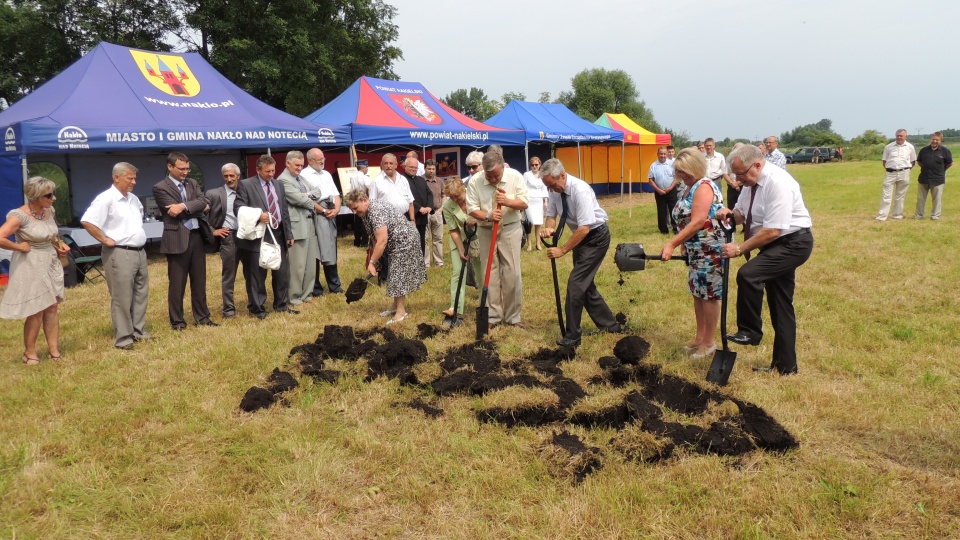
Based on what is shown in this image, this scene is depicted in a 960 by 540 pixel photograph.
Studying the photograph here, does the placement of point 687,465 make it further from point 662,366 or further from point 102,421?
point 102,421

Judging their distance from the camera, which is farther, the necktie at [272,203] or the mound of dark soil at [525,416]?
the necktie at [272,203]

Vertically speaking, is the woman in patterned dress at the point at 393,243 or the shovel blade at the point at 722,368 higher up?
the woman in patterned dress at the point at 393,243

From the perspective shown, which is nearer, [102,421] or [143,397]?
[102,421]

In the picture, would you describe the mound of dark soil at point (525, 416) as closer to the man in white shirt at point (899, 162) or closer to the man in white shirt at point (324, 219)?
the man in white shirt at point (324, 219)

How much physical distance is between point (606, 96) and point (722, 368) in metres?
65.0

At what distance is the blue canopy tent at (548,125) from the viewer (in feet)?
59.2

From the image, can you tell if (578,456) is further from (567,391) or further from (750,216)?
(750,216)

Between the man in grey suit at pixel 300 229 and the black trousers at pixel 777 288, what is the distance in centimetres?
492

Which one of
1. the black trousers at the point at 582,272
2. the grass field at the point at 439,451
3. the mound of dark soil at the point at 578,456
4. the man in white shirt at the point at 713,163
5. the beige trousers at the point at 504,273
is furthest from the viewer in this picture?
the man in white shirt at the point at 713,163

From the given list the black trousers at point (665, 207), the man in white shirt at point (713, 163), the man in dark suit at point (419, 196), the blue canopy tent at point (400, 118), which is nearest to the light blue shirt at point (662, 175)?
the black trousers at point (665, 207)

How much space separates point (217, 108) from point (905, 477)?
11815 mm

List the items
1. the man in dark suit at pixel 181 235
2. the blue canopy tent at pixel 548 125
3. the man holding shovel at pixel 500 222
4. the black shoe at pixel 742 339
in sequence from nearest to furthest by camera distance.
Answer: the black shoe at pixel 742 339 < the man holding shovel at pixel 500 222 < the man in dark suit at pixel 181 235 < the blue canopy tent at pixel 548 125

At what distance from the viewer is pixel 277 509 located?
10.4 feet

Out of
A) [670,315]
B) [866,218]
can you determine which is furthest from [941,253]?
[670,315]
